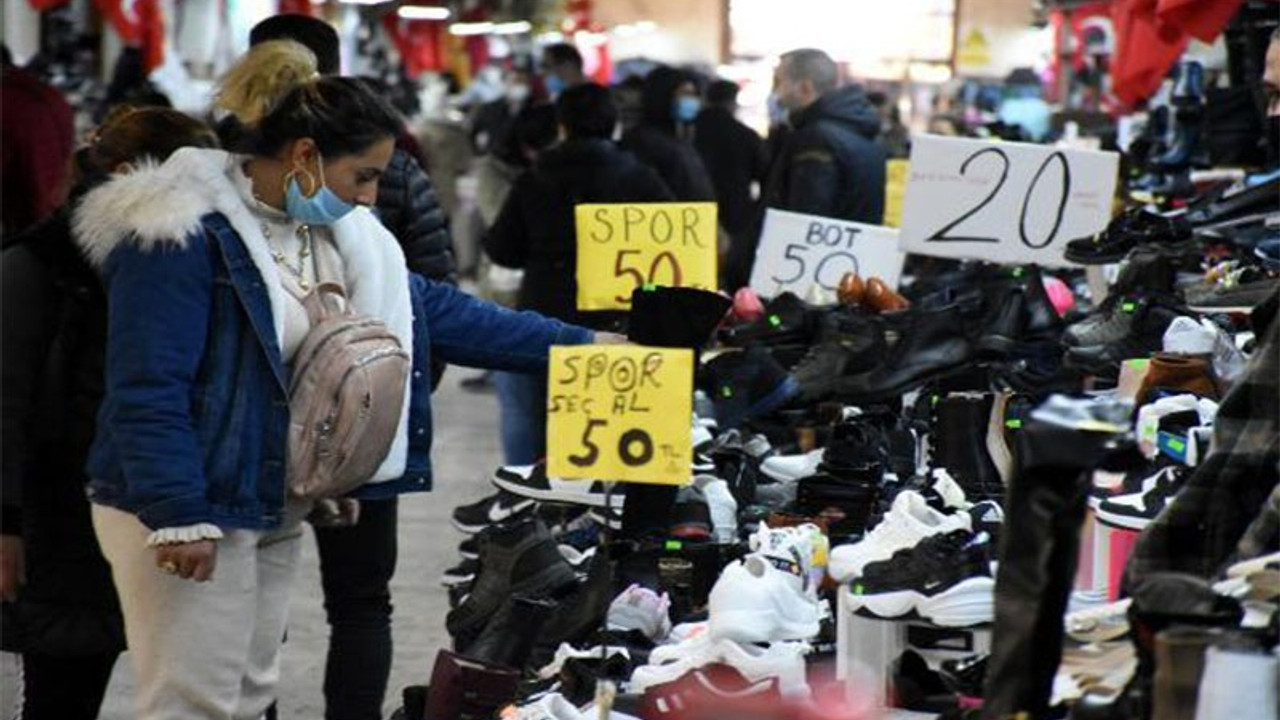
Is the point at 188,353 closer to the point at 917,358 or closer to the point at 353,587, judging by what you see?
the point at 353,587

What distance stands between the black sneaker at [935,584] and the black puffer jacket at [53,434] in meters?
1.75

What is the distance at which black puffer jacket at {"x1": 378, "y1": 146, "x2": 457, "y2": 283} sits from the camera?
591 centimetres

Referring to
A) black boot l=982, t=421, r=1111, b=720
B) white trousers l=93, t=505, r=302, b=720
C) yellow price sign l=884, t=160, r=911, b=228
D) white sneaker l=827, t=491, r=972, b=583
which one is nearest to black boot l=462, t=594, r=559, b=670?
white trousers l=93, t=505, r=302, b=720

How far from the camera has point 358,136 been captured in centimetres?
430

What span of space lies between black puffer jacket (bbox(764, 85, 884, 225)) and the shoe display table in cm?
506

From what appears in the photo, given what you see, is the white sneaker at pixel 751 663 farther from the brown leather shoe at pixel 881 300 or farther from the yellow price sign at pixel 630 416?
the brown leather shoe at pixel 881 300

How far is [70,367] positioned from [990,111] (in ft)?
46.5

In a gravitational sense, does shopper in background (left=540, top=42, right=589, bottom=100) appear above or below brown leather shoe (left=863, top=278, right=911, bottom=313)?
above

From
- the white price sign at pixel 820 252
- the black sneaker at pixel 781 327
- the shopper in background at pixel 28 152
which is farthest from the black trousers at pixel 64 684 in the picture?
the shopper in background at pixel 28 152

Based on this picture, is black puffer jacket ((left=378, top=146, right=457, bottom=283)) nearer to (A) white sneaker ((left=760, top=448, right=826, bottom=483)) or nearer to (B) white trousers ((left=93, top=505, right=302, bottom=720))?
(A) white sneaker ((left=760, top=448, right=826, bottom=483))

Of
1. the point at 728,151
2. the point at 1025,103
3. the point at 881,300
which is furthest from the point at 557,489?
the point at 1025,103

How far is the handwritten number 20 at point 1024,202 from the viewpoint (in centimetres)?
685

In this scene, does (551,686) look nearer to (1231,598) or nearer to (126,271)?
(126,271)

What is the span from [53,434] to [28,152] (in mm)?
5149
